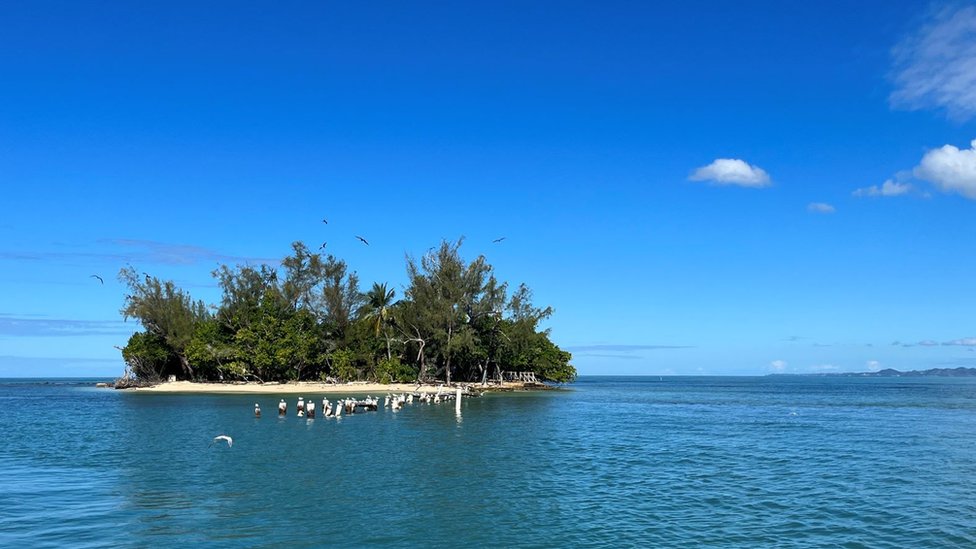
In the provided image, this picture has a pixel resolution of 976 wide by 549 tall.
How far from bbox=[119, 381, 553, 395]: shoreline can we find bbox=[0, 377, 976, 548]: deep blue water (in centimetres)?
3675

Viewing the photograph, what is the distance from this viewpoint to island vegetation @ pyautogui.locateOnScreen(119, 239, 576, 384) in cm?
8412

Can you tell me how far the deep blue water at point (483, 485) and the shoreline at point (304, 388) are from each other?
121 ft

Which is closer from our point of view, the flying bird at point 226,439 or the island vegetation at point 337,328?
the flying bird at point 226,439

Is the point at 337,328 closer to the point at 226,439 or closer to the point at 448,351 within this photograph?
the point at 448,351

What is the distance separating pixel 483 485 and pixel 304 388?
63617 millimetres

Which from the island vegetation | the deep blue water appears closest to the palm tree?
the island vegetation

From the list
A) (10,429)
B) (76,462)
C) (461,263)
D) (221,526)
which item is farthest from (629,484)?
(461,263)

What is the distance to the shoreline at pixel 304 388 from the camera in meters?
80.1

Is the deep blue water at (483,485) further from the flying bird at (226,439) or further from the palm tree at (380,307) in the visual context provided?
the palm tree at (380,307)

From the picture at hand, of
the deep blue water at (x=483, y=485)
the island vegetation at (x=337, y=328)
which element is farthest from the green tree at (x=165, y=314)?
the deep blue water at (x=483, y=485)

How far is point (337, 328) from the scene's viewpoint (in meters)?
91.4

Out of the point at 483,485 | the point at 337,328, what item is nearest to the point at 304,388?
the point at 337,328

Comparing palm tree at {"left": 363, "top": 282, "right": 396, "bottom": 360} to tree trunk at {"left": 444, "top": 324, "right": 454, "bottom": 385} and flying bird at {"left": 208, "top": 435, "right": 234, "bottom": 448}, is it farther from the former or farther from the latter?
flying bird at {"left": 208, "top": 435, "right": 234, "bottom": 448}

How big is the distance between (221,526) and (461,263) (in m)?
67.0
